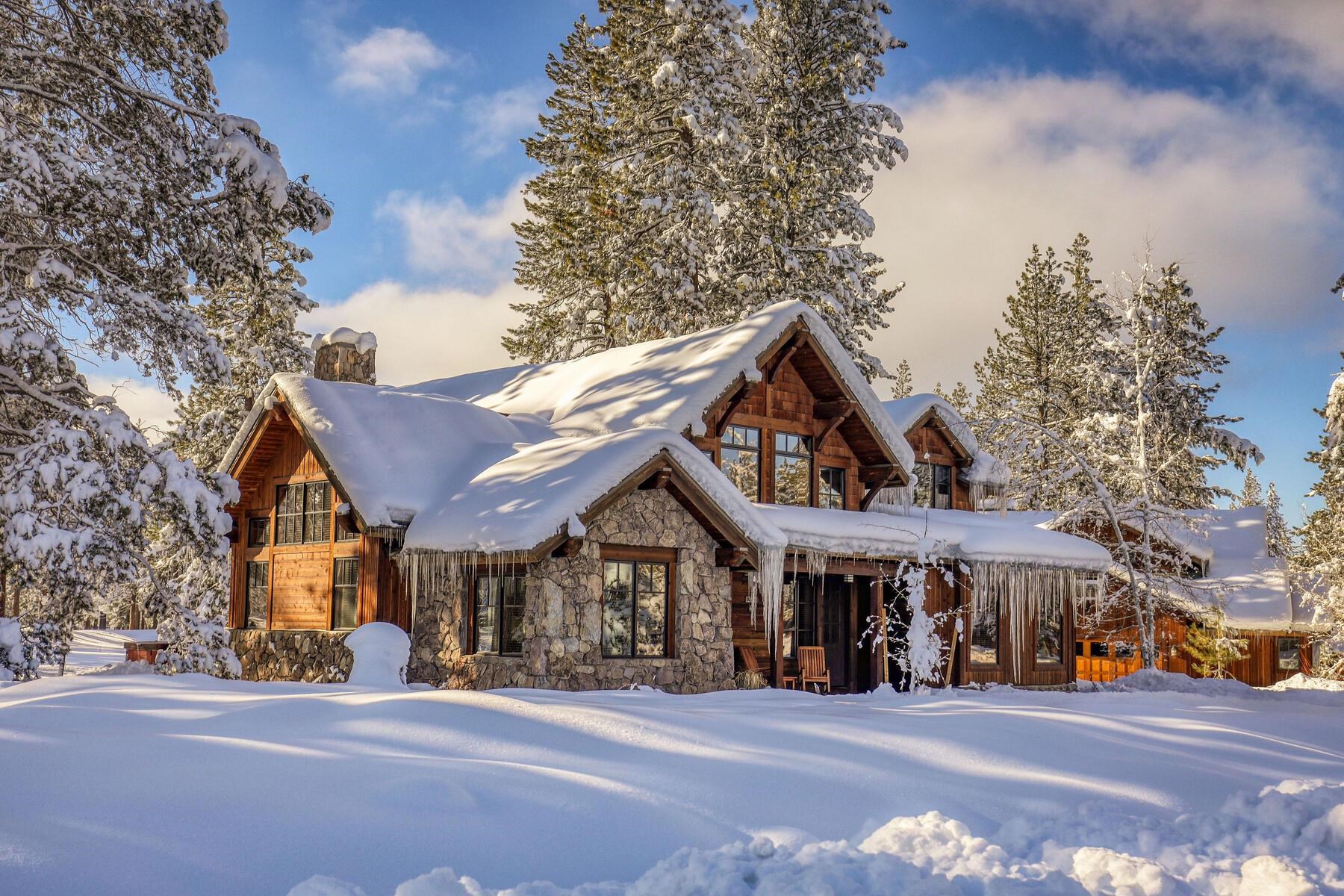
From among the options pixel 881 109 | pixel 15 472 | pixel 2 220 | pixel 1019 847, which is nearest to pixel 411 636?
pixel 15 472

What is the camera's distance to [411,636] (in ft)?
51.5

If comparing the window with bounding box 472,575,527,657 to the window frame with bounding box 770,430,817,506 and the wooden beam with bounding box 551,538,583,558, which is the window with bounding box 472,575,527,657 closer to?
the wooden beam with bounding box 551,538,583,558

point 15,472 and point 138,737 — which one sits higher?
point 15,472

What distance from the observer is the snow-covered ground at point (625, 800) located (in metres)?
5.27

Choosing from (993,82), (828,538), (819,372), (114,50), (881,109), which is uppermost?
(881,109)

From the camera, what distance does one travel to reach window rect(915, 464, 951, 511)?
78.3 ft

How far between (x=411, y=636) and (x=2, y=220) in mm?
7100

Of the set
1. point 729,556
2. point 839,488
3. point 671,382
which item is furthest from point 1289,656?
point 729,556

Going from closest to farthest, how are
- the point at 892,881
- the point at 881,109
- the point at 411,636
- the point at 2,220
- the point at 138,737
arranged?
the point at 892,881, the point at 138,737, the point at 2,220, the point at 411,636, the point at 881,109

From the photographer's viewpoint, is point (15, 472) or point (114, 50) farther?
point (114, 50)

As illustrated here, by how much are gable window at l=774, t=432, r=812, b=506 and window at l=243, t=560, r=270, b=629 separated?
8593 mm

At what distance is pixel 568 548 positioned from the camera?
14008 mm

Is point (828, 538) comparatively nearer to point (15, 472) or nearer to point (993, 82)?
point (993, 82)

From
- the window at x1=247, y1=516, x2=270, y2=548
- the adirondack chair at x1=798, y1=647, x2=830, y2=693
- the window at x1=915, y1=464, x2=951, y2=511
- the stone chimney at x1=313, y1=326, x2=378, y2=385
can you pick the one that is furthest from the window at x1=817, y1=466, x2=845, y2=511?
the window at x1=247, y1=516, x2=270, y2=548
